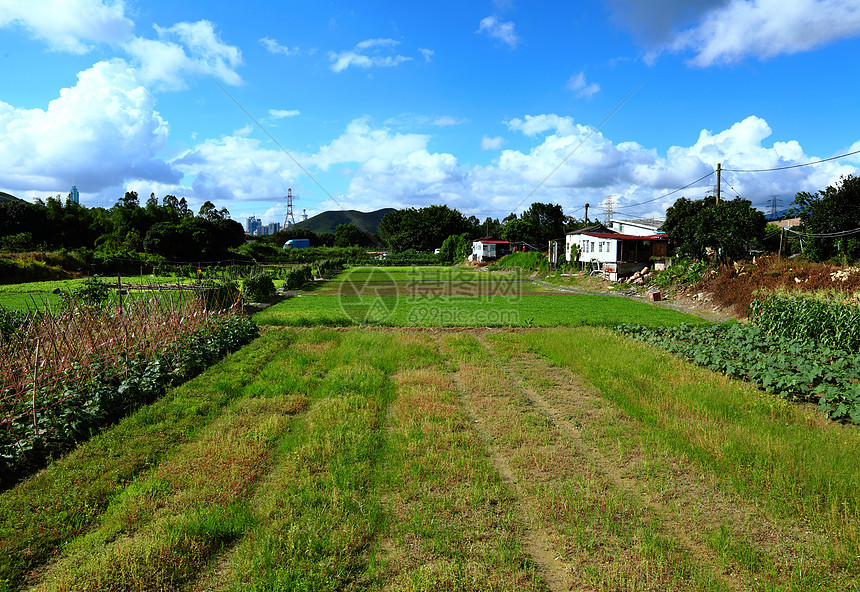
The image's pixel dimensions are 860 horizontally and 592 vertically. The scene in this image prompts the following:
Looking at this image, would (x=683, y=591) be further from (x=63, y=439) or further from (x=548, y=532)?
(x=63, y=439)

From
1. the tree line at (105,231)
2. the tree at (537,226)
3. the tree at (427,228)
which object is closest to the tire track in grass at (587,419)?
the tree line at (105,231)

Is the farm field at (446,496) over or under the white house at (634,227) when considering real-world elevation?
under

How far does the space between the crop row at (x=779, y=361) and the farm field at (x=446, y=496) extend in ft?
2.39

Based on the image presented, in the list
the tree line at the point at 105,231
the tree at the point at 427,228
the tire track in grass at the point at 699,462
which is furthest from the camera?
the tree at the point at 427,228

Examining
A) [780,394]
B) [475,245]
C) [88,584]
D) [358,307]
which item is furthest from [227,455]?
[475,245]

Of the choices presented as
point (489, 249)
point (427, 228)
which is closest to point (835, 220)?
point (489, 249)

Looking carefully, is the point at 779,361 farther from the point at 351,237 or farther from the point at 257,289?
the point at 351,237

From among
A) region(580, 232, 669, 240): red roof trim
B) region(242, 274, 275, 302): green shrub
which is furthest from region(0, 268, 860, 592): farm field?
region(580, 232, 669, 240): red roof trim

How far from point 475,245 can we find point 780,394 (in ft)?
218

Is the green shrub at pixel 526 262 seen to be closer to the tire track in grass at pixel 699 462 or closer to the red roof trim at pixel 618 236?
the red roof trim at pixel 618 236

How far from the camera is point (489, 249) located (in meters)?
70.1

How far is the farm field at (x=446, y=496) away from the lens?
3807 mm

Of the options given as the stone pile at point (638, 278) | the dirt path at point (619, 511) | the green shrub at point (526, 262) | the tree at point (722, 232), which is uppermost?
the tree at point (722, 232)

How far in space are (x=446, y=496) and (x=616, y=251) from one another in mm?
37043
